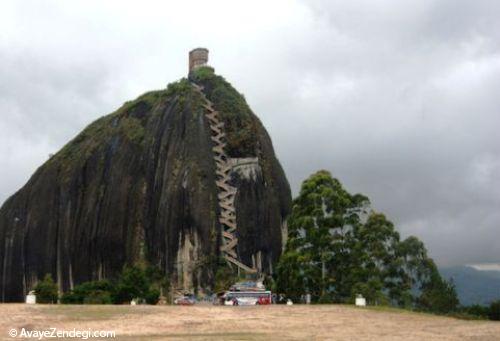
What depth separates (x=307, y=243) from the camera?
1588 inches

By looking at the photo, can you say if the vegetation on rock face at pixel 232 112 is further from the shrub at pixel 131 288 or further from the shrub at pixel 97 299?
the shrub at pixel 97 299

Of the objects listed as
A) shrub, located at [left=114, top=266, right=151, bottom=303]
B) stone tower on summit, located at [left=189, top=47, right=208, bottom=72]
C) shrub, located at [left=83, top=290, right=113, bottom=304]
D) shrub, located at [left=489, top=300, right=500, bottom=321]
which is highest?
stone tower on summit, located at [left=189, top=47, right=208, bottom=72]

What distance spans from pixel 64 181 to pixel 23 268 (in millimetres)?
11713

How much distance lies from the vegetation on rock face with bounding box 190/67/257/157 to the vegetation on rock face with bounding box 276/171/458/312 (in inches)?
973

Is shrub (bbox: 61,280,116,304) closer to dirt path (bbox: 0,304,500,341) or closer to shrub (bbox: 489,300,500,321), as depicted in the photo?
dirt path (bbox: 0,304,500,341)

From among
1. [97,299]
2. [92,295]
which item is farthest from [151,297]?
[92,295]

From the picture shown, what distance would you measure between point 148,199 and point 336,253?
31199 millimetres

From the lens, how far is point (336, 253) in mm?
39250

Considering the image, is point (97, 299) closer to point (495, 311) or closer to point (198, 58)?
point (495, 311)

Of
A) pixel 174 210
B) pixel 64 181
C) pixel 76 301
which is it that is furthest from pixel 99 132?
pixel 76 301

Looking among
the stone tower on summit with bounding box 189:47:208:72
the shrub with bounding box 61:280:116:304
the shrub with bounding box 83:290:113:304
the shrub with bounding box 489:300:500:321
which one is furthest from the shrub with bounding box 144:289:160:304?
the stone tower on summit with bounding box 189:47:208:72

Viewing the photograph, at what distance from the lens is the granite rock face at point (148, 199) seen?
59875 mm

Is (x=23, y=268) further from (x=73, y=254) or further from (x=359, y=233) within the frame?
(x=359, y=233)

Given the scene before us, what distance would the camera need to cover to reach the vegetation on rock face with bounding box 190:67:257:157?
66.2 metres
